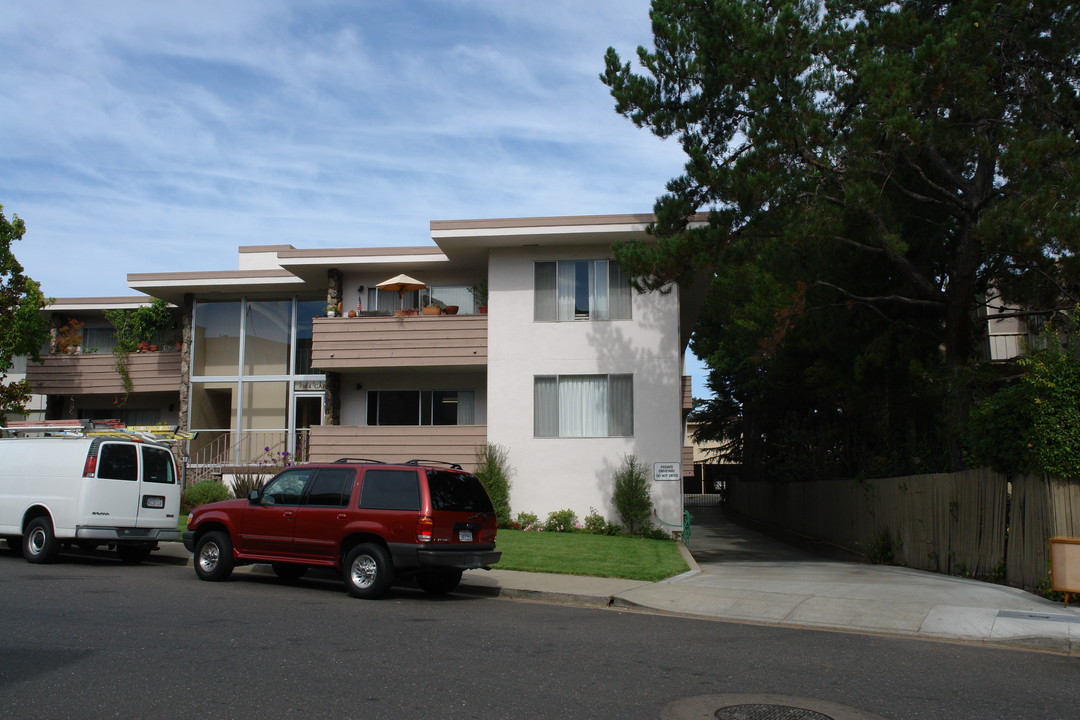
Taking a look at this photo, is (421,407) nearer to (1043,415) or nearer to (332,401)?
(332,401)

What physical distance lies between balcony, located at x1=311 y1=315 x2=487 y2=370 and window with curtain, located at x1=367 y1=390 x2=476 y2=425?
71.8 inches

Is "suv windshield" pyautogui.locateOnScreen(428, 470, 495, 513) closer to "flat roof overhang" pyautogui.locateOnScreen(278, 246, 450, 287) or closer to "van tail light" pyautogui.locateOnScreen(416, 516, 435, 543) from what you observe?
"van tail light" pyautogui.locateOnScreen(416, 516, 435, 543)

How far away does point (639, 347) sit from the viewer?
22188 millimetres

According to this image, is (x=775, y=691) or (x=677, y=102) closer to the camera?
(x=775, y=691)

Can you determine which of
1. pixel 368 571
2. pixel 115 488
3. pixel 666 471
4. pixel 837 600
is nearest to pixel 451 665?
pixel 368 571

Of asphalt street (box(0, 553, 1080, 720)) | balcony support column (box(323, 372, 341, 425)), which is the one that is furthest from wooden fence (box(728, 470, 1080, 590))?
balcony support column (box(323, 372, 341, 425))

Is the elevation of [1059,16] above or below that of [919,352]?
above

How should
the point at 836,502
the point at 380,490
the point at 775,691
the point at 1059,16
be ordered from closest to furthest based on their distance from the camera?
the point at 775,691 < the point at 380,490 < the point at 1059,16 < the point at 836,502

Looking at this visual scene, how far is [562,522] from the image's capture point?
21.8 meters

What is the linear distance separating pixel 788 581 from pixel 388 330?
12.1 m

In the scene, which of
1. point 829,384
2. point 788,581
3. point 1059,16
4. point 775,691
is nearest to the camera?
point 775,691

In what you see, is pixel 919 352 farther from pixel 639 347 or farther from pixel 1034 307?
pixel 639 347

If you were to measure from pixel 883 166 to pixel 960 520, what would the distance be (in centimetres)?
661

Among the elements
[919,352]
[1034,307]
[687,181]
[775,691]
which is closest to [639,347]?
[687,181]
